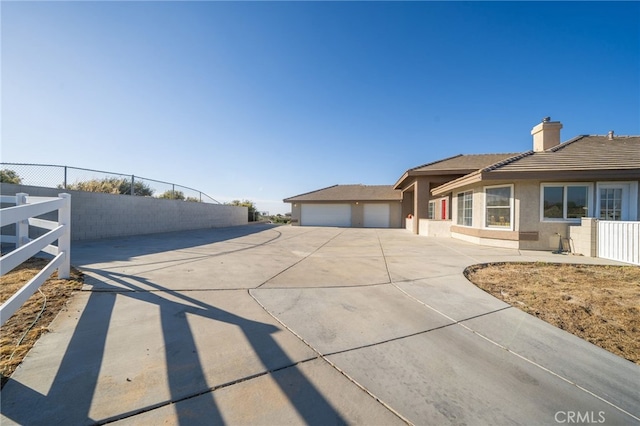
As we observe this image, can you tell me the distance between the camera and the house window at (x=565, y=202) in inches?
406

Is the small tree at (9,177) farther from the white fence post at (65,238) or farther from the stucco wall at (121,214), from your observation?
the white fence post at (65,238)

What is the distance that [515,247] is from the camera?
10.7 m

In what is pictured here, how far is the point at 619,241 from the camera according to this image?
27.0 feet

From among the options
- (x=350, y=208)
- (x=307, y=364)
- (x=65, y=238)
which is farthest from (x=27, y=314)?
(x=350, y=208)

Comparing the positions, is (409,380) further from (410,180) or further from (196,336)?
(410,180)

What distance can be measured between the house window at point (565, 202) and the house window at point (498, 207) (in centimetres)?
120

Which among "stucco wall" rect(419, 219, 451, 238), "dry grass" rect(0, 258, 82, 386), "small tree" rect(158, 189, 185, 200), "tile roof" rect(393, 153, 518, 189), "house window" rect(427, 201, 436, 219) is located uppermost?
"tile roof" rect(393, 153, 518, 189)

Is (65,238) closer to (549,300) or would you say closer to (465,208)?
(549,300)

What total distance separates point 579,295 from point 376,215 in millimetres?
22889

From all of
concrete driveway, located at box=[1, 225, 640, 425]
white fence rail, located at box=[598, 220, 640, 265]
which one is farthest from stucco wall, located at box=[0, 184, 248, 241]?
white fence rail, located at box=[598, 220, 640, 265]

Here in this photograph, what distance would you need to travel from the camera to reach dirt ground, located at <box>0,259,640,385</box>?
303 cm

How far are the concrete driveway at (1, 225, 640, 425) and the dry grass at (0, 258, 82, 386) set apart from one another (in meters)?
0.13

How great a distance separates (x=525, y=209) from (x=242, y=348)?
1221 centimetres

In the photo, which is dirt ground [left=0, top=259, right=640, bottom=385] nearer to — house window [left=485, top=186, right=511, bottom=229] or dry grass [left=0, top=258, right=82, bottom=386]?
dry grass [left=0, top=258, right=82, bottom=386]
